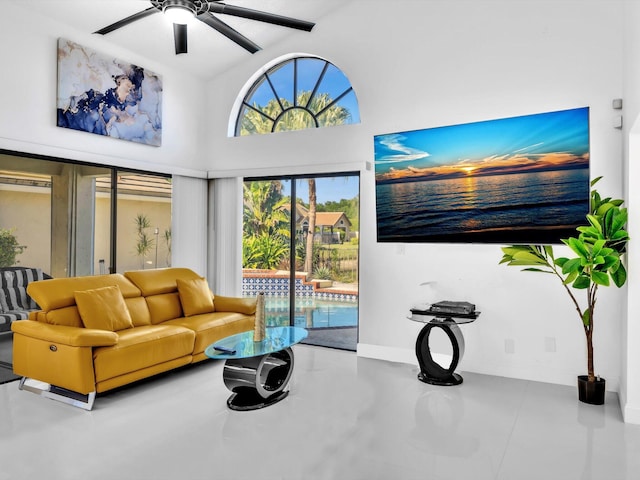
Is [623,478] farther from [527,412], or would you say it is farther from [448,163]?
[448,163]

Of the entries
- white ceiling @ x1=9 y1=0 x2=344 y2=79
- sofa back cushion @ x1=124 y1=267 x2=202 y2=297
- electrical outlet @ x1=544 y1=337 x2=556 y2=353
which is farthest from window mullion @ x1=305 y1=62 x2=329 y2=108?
electrical outlet @ x1=544 y1=337 x2=556 y2=353

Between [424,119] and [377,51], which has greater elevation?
[377,51]

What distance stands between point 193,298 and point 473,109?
359 centimetres

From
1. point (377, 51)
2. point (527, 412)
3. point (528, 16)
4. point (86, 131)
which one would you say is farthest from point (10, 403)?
point (528, 16)

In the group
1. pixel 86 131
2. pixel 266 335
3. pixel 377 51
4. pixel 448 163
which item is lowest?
pixel 266 335

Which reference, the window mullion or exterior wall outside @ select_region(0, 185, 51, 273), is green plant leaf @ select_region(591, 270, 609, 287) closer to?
the window mullion

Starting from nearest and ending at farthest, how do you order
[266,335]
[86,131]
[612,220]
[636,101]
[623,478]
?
[623,478], [636,101], [612,220], [266,335], [86,131]

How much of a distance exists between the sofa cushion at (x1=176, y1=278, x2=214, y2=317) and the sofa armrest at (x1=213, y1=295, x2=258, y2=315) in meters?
0.09

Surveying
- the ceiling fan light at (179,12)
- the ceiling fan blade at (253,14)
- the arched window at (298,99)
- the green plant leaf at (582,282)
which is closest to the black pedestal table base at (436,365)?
the green plant leaf at (582,282)

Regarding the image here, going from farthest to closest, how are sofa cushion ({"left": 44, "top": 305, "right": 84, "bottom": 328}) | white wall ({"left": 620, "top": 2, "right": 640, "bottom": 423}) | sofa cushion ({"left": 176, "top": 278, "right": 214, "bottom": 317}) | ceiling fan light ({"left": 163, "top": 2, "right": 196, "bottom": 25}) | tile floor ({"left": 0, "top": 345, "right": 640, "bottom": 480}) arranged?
1. sofa cushion ({"left": 176, "top": 278, "right": 214, "bottom": 317})
2. sofa cushion ({"left": 44, "top": 305, "right": 84, "bottom": 328})
3. white wall ({"left": 620, "top": 2, "right": 640, "bottom": 423})
4. ceiling fan light ({"left": 163, "top": 2, "right": 196, "bottom": 25})
5. tile floor ({"left": 0, "top": 345, "right": 640, "bottom": 480})

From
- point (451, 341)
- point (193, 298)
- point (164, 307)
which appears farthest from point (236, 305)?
point (451, 341)

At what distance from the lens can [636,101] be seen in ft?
10.2

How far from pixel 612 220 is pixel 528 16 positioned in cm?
212

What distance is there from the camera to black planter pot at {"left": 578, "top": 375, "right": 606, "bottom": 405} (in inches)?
148
